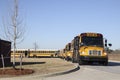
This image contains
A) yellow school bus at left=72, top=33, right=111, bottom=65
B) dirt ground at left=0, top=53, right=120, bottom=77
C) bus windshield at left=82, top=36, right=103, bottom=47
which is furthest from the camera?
bus windshield at left=82, top=36, right=103, bottom=47

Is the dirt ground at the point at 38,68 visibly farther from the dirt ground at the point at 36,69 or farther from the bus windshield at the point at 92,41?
the bus windshield at the point at 92,41

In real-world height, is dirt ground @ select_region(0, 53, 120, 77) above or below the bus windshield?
below

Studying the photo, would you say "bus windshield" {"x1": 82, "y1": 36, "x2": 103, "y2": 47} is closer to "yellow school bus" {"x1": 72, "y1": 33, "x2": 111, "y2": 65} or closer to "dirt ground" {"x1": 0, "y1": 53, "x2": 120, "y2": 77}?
A: "yellow school bus" {"x1": 72, "y1": 33, "x2": 111, "y2": 65}

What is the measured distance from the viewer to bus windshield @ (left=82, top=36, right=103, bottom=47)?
112 ft

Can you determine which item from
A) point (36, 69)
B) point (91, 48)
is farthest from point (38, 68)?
point (91, 48)

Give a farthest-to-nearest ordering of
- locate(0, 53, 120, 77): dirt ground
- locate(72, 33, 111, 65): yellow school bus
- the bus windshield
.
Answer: the bus windshield < locate(72, 33, 111, 65): yellow school bus < locate(0, 53, 120, 77): dirt ground

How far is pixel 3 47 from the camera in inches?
1235

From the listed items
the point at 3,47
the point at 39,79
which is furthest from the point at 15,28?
the point at 3,47

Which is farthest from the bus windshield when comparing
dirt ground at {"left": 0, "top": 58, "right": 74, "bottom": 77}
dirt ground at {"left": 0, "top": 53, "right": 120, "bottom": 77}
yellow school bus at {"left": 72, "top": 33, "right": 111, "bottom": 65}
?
dirt ground at {"left": 0, "top": 58, "right": 74, "bottom": 77}

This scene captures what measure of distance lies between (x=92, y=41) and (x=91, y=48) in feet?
3.37

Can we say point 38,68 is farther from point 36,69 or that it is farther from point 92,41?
point 92,41

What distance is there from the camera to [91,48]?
33531 millimetres

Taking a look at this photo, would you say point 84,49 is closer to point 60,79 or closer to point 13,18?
point 13,18

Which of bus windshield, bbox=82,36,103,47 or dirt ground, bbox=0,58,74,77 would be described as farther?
bus windshield, bbox=82,36,103,47
